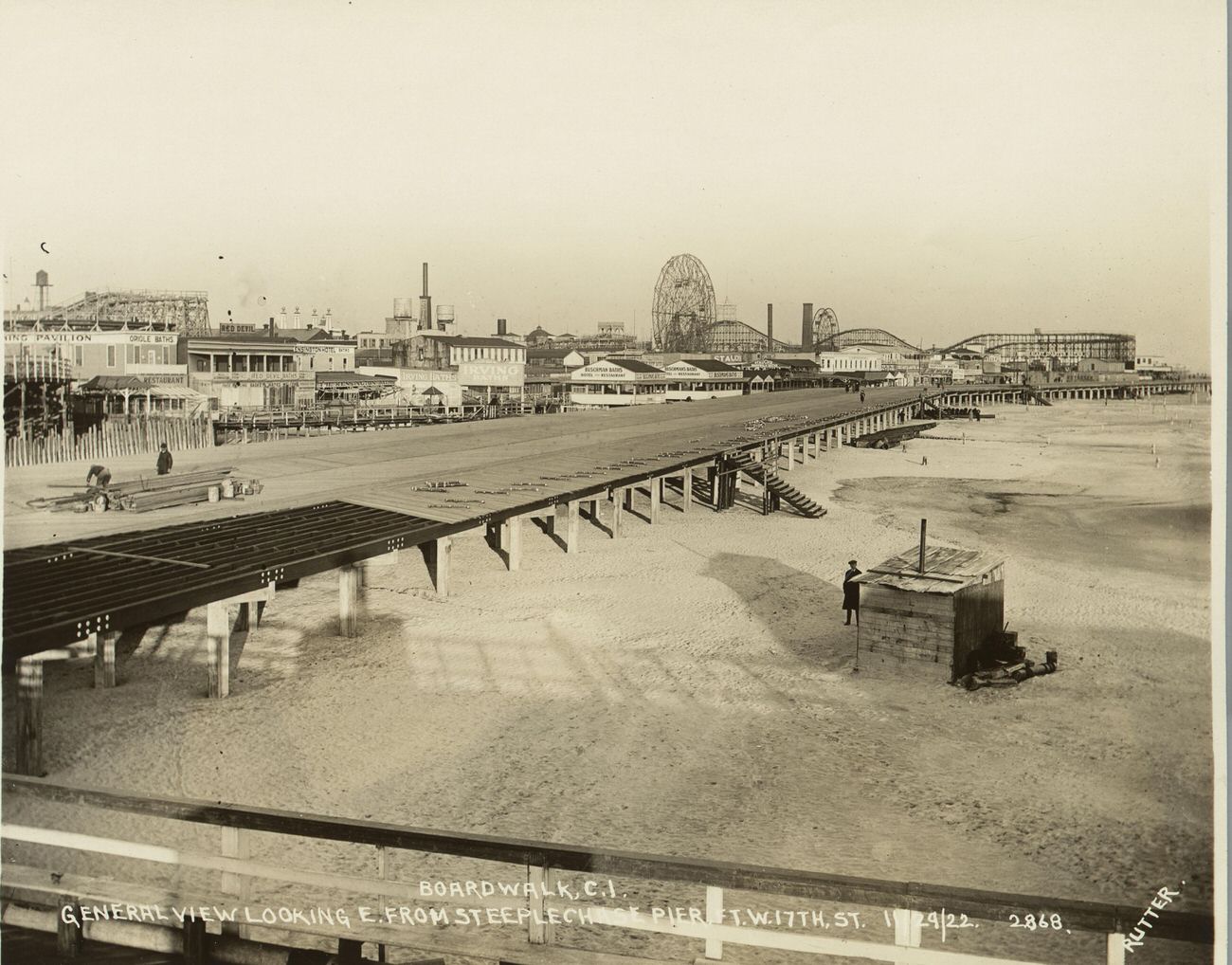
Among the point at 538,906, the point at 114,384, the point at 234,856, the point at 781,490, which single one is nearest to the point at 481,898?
the point at 538,906

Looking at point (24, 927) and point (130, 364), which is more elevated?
point (130, 364)

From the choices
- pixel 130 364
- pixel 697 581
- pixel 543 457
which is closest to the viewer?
pixel 697 581

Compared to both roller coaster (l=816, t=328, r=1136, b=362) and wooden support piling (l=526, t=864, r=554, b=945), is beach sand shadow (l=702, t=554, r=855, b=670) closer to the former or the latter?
wooden support piling (l=526, t=864, r=554, b=945)

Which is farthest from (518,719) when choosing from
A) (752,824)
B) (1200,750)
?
(1200,750)

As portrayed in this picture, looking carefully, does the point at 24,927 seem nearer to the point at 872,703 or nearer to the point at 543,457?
the point at 872,703

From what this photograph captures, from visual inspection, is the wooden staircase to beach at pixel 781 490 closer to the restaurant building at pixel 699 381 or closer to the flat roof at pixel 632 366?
the restaurant building at pixel 699 381

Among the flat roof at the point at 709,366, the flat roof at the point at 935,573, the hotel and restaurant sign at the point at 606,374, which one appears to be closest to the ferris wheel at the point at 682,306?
the flat roof at the point at 709,366

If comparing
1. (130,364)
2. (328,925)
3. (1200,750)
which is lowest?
(1200,750)
